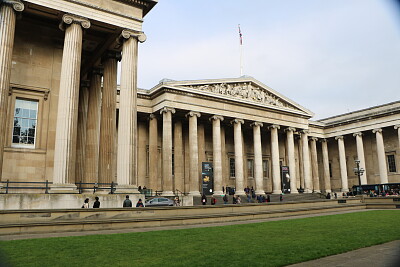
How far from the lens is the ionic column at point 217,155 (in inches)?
1651

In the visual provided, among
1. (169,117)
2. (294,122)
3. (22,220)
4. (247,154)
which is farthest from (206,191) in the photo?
(22,220)

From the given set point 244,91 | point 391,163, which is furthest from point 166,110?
A: point 391,163

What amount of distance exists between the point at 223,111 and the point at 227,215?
2647cm

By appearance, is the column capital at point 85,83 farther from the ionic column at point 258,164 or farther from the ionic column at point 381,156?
the ionic column at point 381,156

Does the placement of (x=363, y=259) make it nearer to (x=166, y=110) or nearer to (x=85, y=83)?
(x=85, y=83)

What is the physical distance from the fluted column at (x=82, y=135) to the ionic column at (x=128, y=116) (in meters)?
4.31

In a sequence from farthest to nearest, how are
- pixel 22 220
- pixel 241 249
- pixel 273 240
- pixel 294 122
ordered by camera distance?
pixel 294 122 → pixel 22 220 → pixel 273 240 → pixel 241 249

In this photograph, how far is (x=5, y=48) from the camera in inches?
741

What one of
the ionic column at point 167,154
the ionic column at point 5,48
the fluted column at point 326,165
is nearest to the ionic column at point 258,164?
the ionic column at point 167,154

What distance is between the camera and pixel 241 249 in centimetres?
1002

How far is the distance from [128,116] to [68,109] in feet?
12.4

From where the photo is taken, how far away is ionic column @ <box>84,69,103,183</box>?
950 inches

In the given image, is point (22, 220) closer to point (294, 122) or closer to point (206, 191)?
point (206, 191)

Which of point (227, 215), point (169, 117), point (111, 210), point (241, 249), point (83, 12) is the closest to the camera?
point (241, 249)
